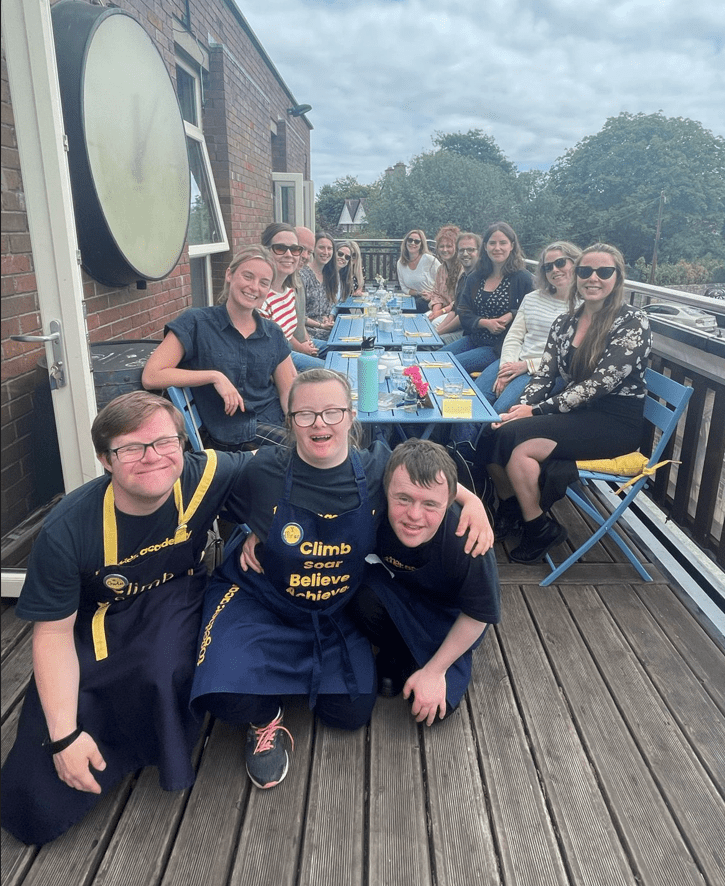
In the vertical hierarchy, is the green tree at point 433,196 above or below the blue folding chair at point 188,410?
above

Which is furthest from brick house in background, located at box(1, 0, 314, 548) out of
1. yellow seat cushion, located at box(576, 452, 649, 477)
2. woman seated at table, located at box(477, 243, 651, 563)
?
yellow seat cushion, located at box(576, 452, 649, 477)

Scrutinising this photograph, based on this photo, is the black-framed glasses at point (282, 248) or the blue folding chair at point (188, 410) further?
the black-framed glasses at point (282, 248)

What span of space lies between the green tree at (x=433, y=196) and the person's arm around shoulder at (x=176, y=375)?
2348cm

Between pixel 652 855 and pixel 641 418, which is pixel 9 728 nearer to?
pixel 652 855

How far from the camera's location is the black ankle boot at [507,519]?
289 centimetres

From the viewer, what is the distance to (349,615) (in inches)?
74.5

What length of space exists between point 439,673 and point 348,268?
5.48 m

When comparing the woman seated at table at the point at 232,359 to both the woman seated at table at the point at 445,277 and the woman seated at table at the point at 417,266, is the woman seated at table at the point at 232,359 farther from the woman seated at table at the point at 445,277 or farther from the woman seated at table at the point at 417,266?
the woman seated at table at the point at 417,266

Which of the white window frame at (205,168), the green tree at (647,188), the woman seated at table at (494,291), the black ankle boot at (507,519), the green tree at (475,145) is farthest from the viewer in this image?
the green tree at (647,188)

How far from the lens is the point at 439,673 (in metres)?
1.72

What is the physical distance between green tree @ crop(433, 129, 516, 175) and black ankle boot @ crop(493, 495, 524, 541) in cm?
3988

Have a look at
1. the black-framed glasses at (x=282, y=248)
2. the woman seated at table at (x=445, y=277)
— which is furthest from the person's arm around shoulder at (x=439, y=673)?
the woman seated at table at (x=445, y=277)

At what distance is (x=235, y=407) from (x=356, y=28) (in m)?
5.59

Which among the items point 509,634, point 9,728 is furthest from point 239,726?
point 509,634
